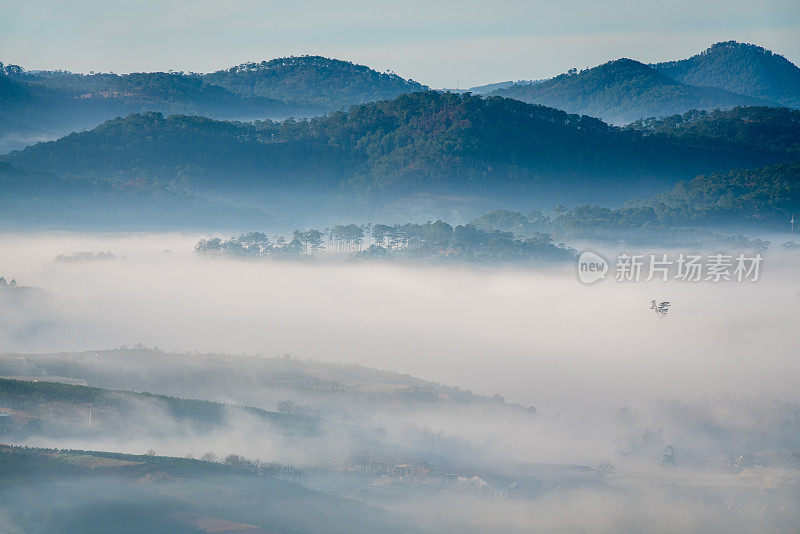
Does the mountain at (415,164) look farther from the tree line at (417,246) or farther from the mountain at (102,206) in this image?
the tree line at (417,246)

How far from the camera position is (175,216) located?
573 ft

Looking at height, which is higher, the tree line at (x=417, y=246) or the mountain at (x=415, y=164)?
the mountain at (x=415, y=164)

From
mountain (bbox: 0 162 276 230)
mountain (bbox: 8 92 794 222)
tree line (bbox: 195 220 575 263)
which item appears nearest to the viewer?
tree line (bbox: 195 220 575 263)

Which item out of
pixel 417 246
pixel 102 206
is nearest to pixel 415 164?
pixel 417 246

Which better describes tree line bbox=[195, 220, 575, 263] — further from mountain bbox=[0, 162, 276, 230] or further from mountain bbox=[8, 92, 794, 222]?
mountain bbox=[8, 92, 794, 222]

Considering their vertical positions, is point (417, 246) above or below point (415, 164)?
below

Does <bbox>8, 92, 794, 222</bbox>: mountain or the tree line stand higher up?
<bbox>8, 92, 794, 222</bbox>: mountain

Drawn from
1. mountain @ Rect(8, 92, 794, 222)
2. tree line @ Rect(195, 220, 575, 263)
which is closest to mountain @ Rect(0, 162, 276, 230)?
mountain @ Rect(8, 92, 794, 222)

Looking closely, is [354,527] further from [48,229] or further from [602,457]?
[48,229]

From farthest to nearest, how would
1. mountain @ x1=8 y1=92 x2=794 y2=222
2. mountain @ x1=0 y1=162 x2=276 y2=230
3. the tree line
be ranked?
mountain @ x1=8 y1=92 x2=794 y2=222 → mountain @ x1=0 y1=162 x2=276 y2=230 → the tree line

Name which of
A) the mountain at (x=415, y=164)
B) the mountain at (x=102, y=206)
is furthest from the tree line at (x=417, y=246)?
the mountain at (x=415, y=164)

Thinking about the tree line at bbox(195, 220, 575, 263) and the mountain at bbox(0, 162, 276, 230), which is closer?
the tree line at bbox(195, 220, 575, 263)

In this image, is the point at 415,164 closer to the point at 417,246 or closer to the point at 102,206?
the point at 417,246

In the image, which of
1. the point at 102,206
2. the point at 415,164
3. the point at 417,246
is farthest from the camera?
the point at 415,164
